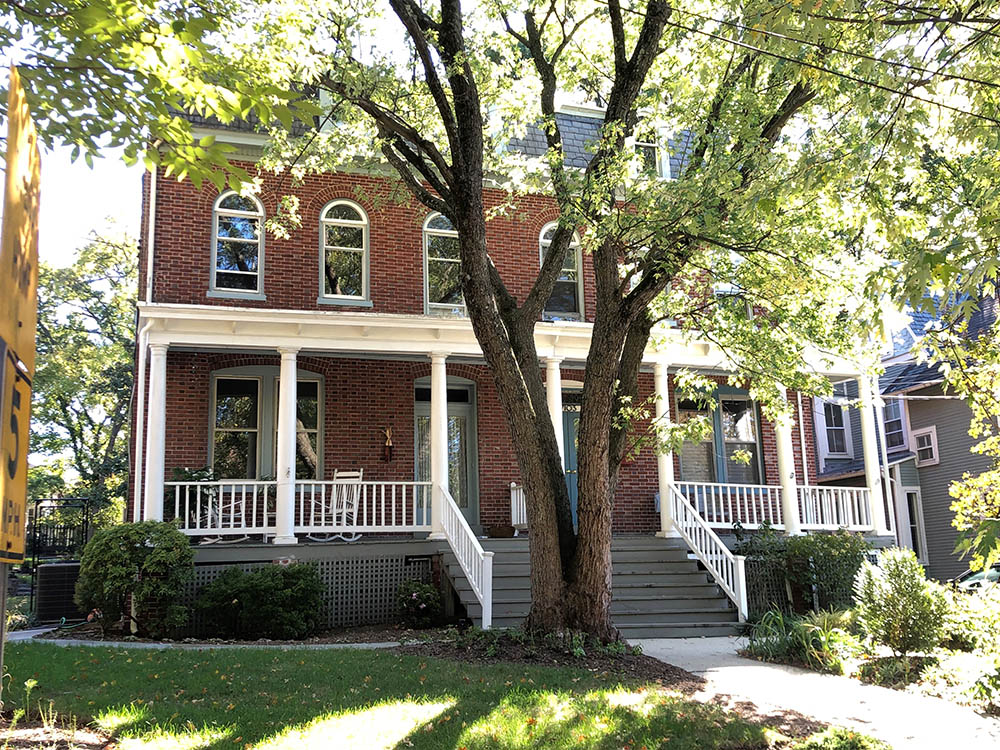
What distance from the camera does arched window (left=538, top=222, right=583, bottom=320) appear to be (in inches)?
685

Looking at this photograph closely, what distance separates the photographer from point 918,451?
76.7 feet

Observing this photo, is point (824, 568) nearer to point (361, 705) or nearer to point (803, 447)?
point (803, 447)

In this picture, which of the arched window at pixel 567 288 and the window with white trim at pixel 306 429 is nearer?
the window with white trim at pixel 306 429

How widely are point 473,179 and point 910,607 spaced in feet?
21.8

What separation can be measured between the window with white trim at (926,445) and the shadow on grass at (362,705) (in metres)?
17.7

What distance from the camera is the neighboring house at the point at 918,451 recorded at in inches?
872

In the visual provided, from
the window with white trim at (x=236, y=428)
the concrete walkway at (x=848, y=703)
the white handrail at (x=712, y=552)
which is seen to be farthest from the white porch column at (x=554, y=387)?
the concrete walkway at (x=848, y=703)

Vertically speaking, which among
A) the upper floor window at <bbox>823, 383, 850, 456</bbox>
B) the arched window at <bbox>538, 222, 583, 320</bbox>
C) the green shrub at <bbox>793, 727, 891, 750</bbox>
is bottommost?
the green shrub at <bbox>793, 727, 891, 750</bbox>

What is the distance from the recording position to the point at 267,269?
15.6 metres

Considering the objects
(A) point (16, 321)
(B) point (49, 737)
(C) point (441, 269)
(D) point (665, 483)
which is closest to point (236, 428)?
(C) point (441, 269)

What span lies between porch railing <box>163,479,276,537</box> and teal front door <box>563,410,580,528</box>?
218 inches

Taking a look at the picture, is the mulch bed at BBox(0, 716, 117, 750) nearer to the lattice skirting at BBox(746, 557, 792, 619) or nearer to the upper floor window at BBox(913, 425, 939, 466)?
the lattice skirting at BBox(746, 557, 792, 619)

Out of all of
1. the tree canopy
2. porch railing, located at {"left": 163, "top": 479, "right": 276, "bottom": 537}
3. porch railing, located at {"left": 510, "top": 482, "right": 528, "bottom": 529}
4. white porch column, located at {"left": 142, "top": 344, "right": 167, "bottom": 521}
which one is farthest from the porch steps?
the tree canopy

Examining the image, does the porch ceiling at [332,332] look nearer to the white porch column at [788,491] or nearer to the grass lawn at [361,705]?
the white porch column at [788,491]
